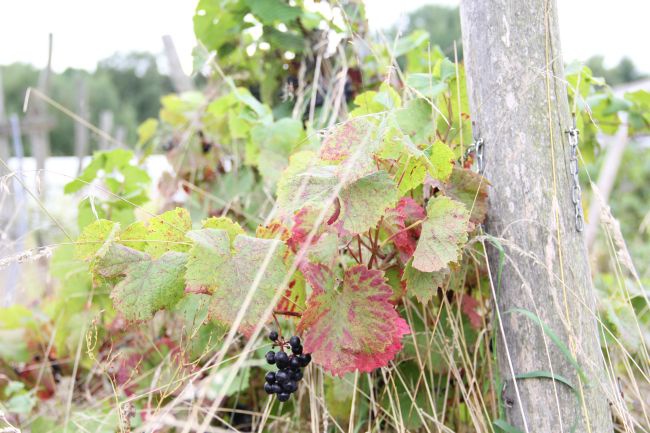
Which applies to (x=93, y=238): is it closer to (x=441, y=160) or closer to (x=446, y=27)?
(x=441, y=160)

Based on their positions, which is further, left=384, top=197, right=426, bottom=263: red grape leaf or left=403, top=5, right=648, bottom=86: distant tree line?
left=403, top=5, right=648, bottom=86: distant tree line

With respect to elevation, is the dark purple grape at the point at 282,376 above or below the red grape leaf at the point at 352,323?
below

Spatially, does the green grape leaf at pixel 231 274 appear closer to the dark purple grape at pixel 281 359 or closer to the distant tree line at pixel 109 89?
the dark purple grape at pixel 281 359

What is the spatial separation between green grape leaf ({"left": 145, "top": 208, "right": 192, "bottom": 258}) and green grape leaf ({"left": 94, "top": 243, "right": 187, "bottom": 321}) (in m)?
0.05

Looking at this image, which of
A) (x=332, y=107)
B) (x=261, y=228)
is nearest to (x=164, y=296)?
(x=261, y=228)

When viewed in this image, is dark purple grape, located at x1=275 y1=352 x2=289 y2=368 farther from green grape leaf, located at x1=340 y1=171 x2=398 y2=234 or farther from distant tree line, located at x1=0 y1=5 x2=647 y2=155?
distant tree line, located at x1=0 y1=5 x2=647 y2=155

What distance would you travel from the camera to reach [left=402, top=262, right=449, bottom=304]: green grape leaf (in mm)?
951

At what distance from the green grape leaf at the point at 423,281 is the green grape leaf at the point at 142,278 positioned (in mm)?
357

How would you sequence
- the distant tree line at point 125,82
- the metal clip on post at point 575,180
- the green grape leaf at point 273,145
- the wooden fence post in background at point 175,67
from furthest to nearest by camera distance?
1. the distant tree line at point 125,82
2. the wooden fence post in background at point 175,67
3. the green grape leaf at point 273,145
4. the metal clip on post at point 575,180

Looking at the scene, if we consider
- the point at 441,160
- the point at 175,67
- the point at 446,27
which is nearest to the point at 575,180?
the point at 441,160

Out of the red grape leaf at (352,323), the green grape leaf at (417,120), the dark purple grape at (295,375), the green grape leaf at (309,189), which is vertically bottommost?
the dark purple grape at (295,375)

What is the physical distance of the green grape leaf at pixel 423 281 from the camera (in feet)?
3.12

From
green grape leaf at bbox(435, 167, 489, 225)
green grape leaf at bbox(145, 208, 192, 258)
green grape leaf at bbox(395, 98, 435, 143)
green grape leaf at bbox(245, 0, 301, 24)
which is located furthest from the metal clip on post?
green grape leaf at bbox(245, 0, 301, 24)

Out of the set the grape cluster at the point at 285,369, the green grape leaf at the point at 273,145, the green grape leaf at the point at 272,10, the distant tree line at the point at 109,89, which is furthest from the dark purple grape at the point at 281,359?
the distant tree line at the point at 109,89
